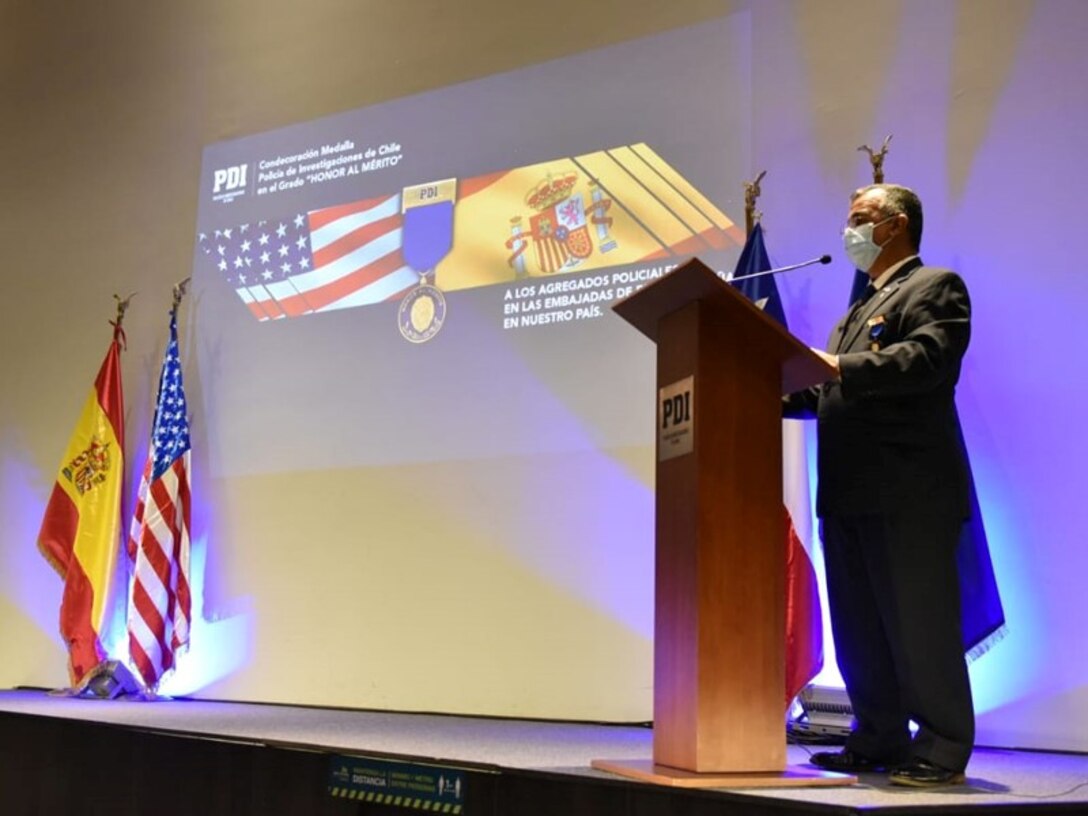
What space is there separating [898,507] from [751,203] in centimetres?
152

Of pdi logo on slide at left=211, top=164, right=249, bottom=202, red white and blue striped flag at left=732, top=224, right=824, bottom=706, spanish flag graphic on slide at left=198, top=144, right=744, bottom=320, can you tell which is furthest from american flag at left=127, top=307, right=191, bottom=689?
red white and blue striped flag at left=732, top=224, right=824, bottom=706

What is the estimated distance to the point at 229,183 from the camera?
4.79m

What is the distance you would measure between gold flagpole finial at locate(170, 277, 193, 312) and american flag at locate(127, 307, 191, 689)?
35 centimetres

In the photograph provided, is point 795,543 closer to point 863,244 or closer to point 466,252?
point 863,244

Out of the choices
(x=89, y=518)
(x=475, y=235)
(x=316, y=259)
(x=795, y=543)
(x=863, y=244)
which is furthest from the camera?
(x=89, y=518)

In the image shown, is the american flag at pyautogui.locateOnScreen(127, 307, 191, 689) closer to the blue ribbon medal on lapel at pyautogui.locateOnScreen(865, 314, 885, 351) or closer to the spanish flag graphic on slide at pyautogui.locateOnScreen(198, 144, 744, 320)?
the spanish flag graphic on slide at pyautogui.locateOnScreen(198, 144, 744, 320)

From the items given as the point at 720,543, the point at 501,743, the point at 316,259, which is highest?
the point at 316,259

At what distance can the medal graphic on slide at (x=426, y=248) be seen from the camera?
4160mm

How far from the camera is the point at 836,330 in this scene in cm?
266

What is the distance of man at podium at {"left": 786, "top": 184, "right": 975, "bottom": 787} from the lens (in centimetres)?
220

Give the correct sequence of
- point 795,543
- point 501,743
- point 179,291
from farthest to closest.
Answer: point 179,291 → point 795,543 → point 501,743

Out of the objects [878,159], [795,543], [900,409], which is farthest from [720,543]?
[878,159]

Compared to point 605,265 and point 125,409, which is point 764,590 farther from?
point 125,409

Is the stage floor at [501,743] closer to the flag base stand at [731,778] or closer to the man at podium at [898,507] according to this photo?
the flag base stand at [731,778]
